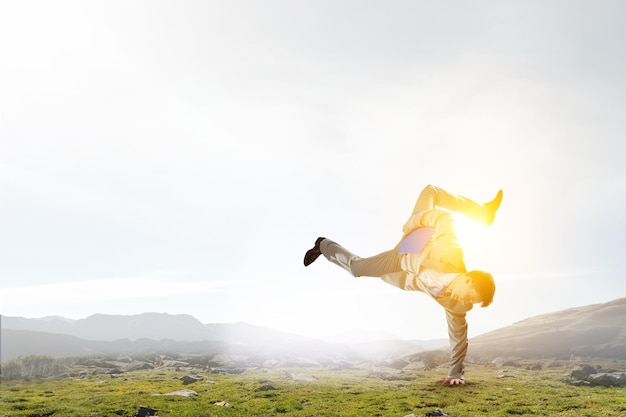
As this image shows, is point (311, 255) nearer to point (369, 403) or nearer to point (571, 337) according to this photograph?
point (369, 403)

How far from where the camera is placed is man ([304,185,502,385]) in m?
6.33

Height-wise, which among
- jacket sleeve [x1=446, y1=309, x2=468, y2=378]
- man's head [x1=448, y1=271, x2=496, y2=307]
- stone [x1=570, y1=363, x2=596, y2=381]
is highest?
man's head [x1=448, y1=271, x2=496, y2=307]

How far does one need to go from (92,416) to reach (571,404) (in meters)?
30.9

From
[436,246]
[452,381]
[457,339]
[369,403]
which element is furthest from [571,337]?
[436,246]

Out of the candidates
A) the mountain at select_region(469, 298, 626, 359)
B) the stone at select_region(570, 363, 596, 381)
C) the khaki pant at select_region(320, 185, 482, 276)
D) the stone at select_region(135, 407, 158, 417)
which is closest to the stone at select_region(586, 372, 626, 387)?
the stone at select_region(570, 363, 596, 381)

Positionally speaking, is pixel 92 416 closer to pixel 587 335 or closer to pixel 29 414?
pixel 29 414

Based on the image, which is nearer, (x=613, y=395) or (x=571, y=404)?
(x=571, y=404)

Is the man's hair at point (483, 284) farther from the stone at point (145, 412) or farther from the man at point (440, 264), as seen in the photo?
the stone at point (145, 412)

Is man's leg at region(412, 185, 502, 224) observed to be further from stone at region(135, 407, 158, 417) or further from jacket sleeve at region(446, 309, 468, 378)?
stone at region(135, 407, 158, 417)

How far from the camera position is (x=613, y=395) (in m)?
33.4

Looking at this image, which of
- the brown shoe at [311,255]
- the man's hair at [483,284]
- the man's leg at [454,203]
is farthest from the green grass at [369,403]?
the man's hair at [483,284]

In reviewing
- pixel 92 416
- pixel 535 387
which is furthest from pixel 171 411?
pixel 535 387

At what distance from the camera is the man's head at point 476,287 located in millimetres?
5980

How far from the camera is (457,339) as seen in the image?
27.9 feet
